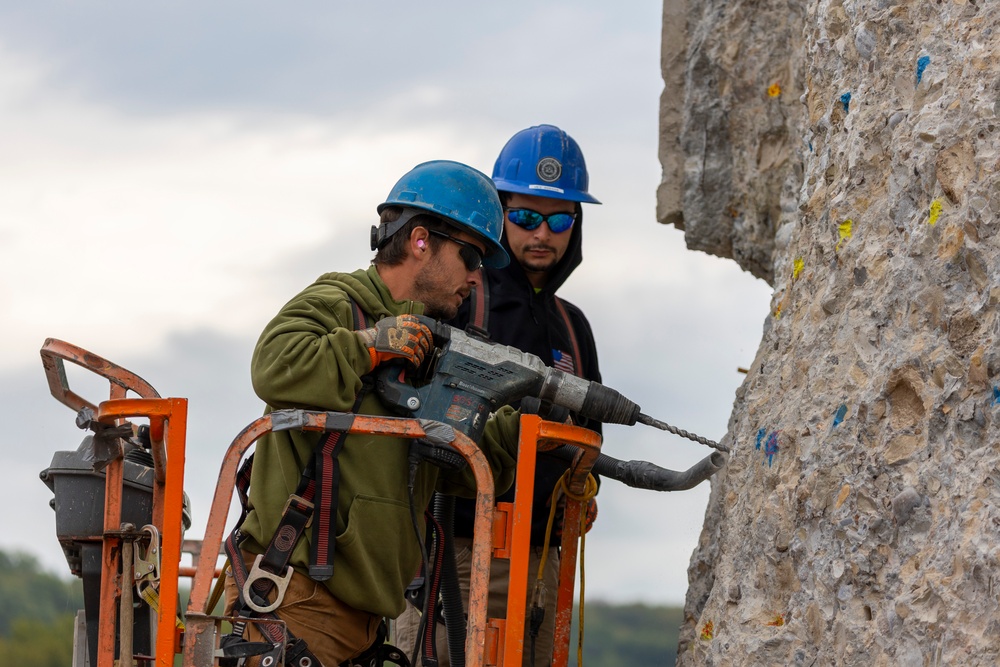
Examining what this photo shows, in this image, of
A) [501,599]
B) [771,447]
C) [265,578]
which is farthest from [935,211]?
[501,599]

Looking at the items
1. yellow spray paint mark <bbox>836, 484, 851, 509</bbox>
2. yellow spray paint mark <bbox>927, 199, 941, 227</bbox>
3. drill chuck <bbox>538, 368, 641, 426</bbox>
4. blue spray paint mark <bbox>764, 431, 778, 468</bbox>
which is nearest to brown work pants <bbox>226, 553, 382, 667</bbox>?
drill chuck <bbox>538, 368, 641, 426</bbox>

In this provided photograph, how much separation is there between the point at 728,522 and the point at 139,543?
212 centimetres

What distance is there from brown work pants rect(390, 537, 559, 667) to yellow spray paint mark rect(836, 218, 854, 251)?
6.59 ft

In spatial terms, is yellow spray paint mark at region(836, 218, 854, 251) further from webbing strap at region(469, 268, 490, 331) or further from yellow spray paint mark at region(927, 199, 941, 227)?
webbing strap at region(469, 268, 490, 331)

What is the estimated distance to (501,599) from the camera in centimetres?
561

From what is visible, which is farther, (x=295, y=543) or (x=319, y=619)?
(x=319, y=619)

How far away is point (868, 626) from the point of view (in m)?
3.70

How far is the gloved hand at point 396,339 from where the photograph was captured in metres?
4.16

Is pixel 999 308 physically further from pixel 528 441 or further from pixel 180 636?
pixel 180 636

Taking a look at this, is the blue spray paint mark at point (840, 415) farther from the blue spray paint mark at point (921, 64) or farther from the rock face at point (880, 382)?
the blue spray paint mark at point (921, 64)

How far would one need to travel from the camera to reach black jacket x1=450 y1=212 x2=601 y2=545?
550 cm

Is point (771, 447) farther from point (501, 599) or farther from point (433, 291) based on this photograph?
point (501, 599)

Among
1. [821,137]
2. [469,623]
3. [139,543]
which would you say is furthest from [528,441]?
[821,137]

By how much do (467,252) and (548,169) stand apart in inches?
68.5
